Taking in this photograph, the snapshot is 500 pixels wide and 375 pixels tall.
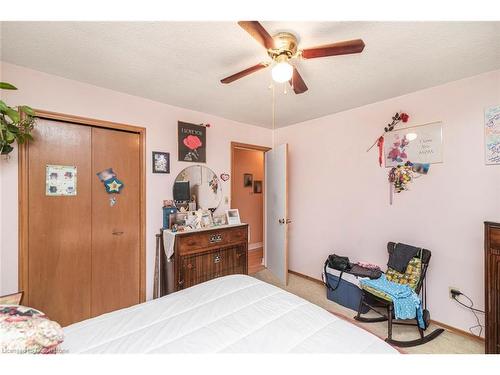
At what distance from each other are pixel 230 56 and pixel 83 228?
2055mm

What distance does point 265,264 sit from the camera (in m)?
3.78

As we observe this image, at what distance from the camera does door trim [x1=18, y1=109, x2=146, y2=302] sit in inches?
71.5

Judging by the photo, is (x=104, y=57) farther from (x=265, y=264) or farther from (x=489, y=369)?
(x=265, y=264)

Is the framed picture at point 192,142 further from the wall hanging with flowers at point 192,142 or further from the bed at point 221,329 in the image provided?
the bed at point 221,329

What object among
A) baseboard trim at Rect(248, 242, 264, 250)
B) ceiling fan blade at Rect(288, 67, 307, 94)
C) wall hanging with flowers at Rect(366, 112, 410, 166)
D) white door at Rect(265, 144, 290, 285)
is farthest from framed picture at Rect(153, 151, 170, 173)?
baseboard trim at Rect(248, 242, 264, 250)

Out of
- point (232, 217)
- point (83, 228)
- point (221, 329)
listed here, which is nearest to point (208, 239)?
point (232, 217)

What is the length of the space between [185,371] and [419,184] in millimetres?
2610

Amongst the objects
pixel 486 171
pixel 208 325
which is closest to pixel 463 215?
pixel 486 171

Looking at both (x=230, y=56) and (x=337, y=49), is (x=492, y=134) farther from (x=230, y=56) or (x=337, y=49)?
(x=230, y=56)

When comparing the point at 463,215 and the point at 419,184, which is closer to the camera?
the point at 463,215

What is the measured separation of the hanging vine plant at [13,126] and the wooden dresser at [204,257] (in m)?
1.44

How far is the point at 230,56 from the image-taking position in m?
1.67

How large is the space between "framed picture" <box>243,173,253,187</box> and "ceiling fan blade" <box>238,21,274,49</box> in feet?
11.5

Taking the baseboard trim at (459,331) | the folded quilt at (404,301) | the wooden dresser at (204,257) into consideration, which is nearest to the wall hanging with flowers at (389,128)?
the folded quilt at (404,301)
